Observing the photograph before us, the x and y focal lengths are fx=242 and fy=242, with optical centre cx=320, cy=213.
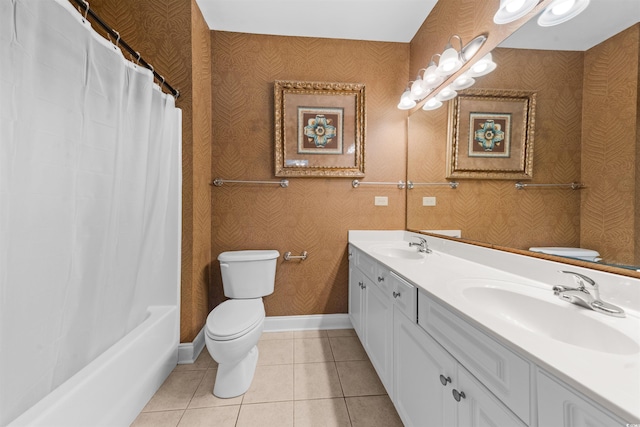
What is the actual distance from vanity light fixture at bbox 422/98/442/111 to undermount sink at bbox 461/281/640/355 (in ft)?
4.13

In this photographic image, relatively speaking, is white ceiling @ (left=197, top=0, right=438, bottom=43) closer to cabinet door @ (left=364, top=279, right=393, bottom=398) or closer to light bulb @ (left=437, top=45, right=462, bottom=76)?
light bulb @ (left=437, top=45, right=462, bottom=76)

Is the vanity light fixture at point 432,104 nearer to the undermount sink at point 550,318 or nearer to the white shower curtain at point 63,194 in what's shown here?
the undermount sink at point 550,318

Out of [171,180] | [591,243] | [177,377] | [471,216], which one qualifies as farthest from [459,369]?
[171,180]

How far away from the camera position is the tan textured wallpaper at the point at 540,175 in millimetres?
883

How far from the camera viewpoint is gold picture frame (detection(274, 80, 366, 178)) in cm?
196

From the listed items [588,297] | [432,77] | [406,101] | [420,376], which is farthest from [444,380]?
[406,101]

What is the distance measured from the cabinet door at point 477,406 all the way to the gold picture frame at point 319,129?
1.55 metres

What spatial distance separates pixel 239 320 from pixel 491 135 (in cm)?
167

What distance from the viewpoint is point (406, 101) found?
1890mm

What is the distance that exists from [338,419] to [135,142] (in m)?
1.70

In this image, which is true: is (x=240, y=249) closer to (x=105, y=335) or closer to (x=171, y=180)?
(x=171, y=180)

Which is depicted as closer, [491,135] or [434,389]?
[434,389]

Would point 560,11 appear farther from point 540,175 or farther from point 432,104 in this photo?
point 432,104

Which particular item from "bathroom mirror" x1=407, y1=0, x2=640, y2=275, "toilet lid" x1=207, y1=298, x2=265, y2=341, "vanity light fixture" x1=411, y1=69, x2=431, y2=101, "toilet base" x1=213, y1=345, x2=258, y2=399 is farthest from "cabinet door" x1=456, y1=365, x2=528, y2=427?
"vanity light fixture" x1=411, y1=69, x2=431, y2=101
